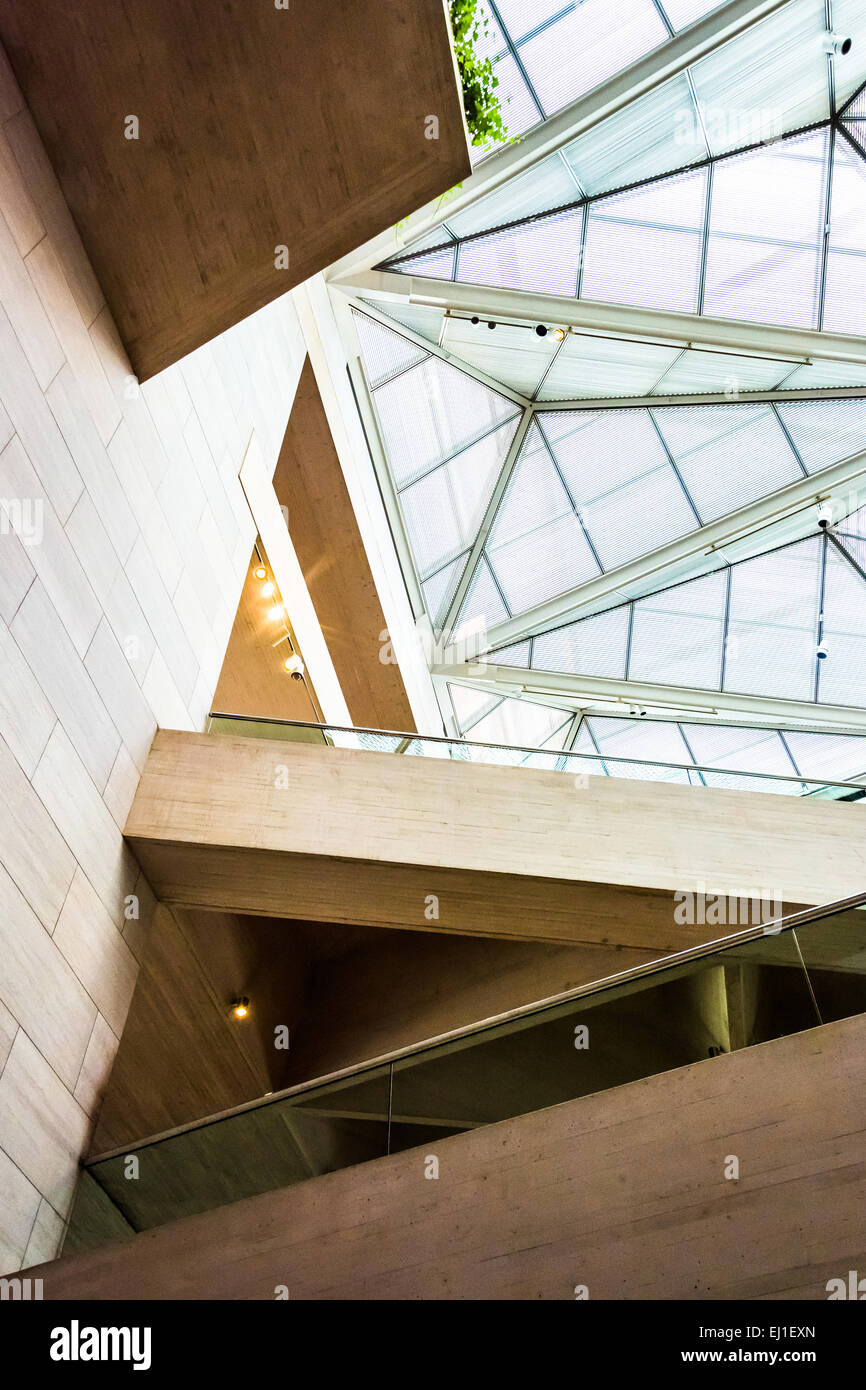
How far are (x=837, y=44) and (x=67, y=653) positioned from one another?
1455 cm

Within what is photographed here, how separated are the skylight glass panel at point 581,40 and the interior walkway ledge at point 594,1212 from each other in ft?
46.7

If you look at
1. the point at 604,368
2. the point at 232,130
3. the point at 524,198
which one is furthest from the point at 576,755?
the point at 604,368

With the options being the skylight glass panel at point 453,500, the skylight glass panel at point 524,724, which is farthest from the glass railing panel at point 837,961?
the skylight glass panel at point 524,724

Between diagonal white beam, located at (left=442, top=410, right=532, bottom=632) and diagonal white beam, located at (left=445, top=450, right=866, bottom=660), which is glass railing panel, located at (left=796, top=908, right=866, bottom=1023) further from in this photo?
diagonal white beam, located at (left=442, top=410, right=532, bottom=632)

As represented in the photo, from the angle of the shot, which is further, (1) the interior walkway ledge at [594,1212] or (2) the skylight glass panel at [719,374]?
(2) the skylight glass panel at [719,374]

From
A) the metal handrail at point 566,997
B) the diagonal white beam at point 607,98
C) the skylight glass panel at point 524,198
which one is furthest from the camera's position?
the skylight glass panel at point 524,198

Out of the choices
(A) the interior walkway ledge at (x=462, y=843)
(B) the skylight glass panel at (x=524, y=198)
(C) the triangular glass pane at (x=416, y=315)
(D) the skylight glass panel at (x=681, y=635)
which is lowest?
(A) the interior walkway ledge at (x=462, y=843)

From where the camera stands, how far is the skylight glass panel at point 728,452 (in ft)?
64.6

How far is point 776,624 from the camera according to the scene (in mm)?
22609

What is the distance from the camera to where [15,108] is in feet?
26.1

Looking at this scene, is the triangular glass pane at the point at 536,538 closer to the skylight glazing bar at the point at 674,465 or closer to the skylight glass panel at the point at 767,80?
the skylight glazing bar at the point at 674,465

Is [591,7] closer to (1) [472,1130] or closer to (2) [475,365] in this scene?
(2) [475,365]

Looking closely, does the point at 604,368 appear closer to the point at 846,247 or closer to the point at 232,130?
the point at 846,247

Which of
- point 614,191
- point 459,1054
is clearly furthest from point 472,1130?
point 614,191
